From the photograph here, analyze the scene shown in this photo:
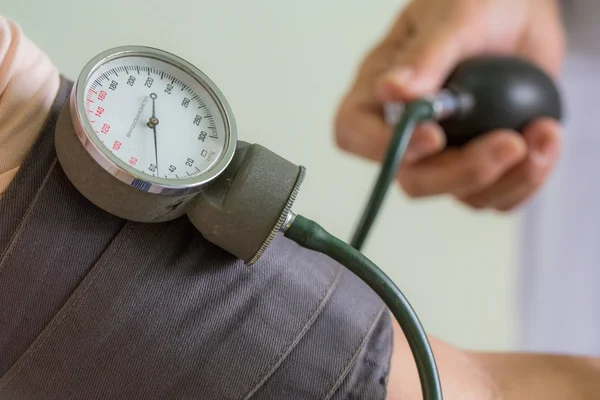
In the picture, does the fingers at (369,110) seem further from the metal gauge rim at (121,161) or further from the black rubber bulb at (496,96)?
the metal gauge rim at (121,161)

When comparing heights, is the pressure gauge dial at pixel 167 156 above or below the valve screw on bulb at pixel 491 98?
below

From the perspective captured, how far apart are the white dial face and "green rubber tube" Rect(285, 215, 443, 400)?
8 centimetres

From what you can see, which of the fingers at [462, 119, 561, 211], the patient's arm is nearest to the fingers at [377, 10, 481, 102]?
the fingers at [462, 119, 561, 211]

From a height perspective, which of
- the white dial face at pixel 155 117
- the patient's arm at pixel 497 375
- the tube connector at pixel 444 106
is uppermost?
the tube connector at pixel 444 106

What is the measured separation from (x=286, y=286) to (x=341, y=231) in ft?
1.76

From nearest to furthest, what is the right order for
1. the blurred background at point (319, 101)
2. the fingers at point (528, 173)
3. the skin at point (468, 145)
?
the skin at point (468, 145), the fingers at point (528, 173), the blurred background at point (319, 101)

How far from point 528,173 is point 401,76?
0.73 ft

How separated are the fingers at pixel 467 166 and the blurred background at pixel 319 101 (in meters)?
0.26

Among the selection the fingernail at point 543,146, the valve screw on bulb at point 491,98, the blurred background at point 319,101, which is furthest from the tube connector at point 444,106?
the blurred background at point 319,101

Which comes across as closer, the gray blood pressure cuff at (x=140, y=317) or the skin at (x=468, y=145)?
the gray blood pressure cuff at (x=140, y=317)

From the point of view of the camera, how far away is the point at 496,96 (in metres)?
0.57

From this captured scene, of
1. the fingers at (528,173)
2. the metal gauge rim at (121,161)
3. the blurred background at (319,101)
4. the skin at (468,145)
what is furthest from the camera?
the blurred background at (319,101)

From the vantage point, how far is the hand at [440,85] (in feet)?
1.94

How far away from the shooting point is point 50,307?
400mm
